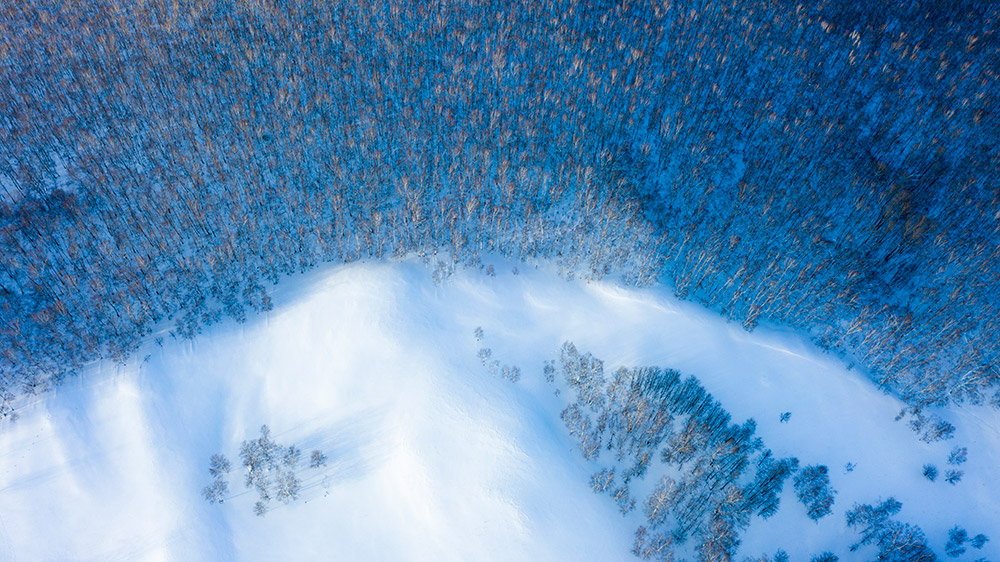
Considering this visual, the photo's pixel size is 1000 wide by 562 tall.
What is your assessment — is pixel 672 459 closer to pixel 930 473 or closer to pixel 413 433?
pixel 413 433

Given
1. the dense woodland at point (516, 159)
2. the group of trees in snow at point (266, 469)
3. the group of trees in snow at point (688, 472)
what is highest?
the dense woodland at point (516, 159)

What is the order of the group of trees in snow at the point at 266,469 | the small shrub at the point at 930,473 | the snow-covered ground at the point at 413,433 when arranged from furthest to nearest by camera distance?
the small shrub at the point at 930,473
the group of trees in snow at the point at 266,469
the snow-covered ground at the point at 413,433

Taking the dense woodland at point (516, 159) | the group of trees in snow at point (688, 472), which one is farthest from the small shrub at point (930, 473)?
the dense woodland at point (516, 159)

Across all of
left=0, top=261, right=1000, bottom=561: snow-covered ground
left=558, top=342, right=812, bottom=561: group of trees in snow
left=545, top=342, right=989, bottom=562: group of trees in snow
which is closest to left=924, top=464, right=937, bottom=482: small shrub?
left=0, top=261, right=1000, bottom=561: snow-covered ground

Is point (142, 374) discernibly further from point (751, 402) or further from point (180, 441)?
point (751, 402)

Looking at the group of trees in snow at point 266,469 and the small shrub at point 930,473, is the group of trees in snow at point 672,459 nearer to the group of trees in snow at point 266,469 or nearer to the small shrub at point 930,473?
the small shrub at point 930,473

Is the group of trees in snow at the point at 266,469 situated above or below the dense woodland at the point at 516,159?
below
